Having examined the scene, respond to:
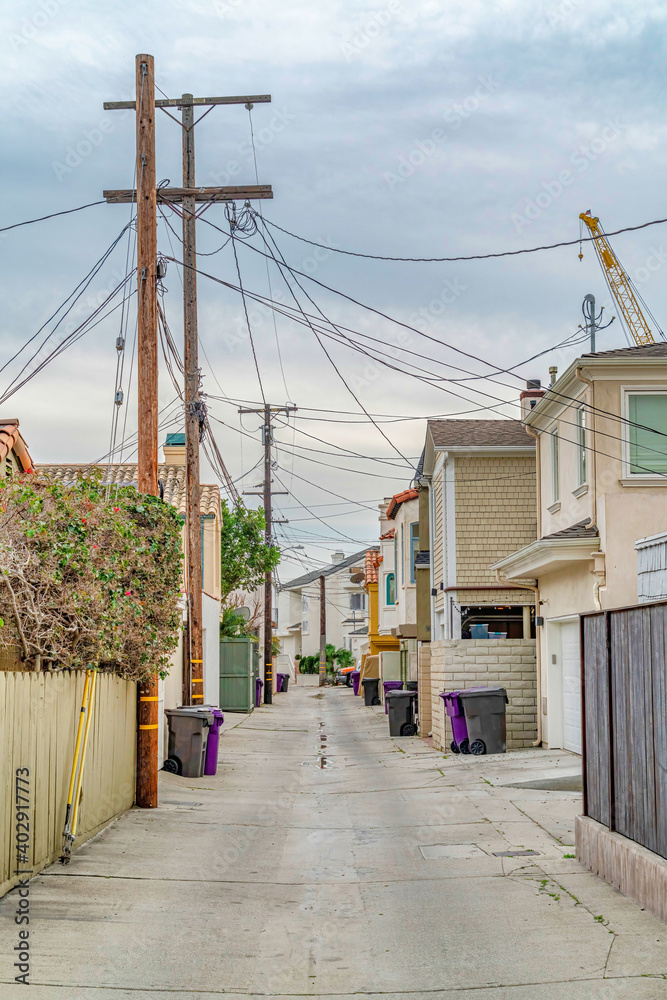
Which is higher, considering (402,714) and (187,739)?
(187,739)

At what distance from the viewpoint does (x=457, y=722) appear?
17.1 metres

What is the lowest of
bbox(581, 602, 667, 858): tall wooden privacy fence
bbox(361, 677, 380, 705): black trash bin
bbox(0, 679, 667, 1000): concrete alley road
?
bbox(361, 677, 380, 705): black trash bin

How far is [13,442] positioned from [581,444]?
877 cm

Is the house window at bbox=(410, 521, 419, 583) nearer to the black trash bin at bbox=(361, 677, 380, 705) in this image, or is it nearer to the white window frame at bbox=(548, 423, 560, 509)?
the black trash bin at bbox=(361, 677, 380, 705)

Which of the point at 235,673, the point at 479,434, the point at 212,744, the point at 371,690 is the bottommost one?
the point at 371,690

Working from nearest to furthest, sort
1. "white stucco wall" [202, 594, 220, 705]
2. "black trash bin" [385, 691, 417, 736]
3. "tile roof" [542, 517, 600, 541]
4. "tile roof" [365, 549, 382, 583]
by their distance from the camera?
"tile roof" [542, 517, 600, 541], "black trash bin" [385, 691, 417, 736], "white stucco wall" [202, 594, 220, 705], "tile roof" [365, 549, 382, 583]

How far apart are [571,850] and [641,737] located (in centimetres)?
236

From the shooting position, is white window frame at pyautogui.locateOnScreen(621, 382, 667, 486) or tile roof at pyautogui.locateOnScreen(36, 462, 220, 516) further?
tile roof at pyautogui.locateOnScreen(36, 462, 220, 516)

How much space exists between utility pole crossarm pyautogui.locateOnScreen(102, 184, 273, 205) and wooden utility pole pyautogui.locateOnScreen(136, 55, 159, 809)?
7.85ft

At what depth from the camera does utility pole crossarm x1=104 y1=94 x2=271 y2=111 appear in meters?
15.4

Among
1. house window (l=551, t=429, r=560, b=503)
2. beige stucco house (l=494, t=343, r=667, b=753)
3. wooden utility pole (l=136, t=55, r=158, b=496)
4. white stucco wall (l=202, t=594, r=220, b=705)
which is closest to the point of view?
wooden utility pole (l=136, t=55, r=158, b=496)

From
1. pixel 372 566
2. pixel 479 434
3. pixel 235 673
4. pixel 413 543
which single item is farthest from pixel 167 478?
pixel 372 566

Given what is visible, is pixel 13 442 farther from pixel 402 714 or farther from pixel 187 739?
pixel 402 714

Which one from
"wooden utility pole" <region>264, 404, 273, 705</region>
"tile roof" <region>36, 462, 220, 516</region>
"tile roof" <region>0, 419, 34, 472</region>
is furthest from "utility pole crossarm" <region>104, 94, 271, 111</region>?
"wooden utility pole" <region>264, 404, 273, 705</region>
